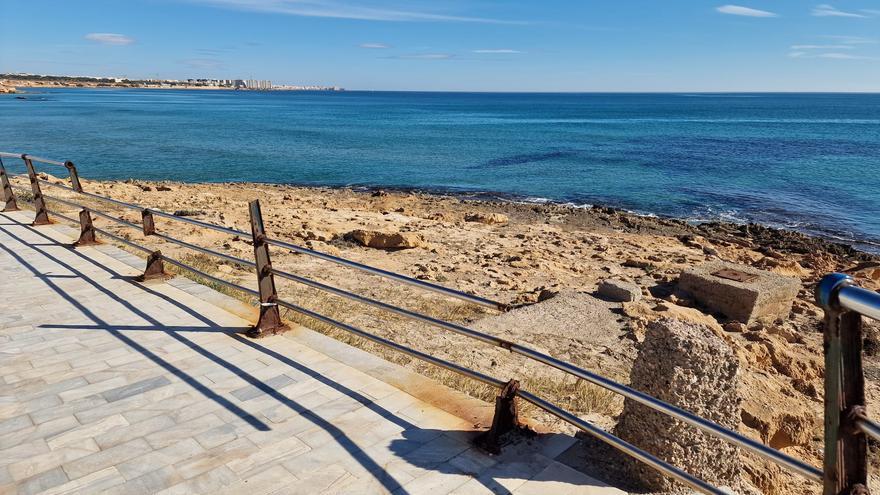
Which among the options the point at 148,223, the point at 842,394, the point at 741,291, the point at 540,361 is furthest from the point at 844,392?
the point at 741,291

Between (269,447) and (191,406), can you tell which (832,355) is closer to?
(269,447)

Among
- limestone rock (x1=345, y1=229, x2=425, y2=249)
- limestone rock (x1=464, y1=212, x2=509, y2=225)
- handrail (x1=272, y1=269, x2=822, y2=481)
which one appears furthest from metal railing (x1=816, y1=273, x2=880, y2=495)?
limestone rock (x1=464, y1=212, x2=509, y2=225)

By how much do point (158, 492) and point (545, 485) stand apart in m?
2.09

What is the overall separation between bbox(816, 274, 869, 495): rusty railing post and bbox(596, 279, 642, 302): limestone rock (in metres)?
7.01

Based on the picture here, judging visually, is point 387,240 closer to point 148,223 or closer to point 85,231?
point 85,231

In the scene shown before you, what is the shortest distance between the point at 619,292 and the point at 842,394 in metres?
7.18

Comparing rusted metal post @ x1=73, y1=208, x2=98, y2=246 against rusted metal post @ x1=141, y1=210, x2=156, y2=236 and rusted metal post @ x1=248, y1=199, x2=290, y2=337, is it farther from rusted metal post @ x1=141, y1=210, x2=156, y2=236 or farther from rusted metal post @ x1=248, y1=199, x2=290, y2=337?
rusted metal post @ x1=248, y1=199, x2=290, y2=337

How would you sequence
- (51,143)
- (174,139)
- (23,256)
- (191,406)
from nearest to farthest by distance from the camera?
(191,406) → (23,256) → (51,143) → (174,139)

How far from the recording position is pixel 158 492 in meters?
3.16

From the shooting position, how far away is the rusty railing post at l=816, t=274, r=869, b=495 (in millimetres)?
1989

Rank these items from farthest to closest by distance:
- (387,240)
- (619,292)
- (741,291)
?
(387,240)
(741,291)
(619,292)

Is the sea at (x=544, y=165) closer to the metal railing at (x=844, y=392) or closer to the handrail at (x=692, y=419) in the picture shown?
the handrail at (x=692, y=419)

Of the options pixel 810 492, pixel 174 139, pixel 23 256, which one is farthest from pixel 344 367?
pixel 174 139

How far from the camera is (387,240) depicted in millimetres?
14273
